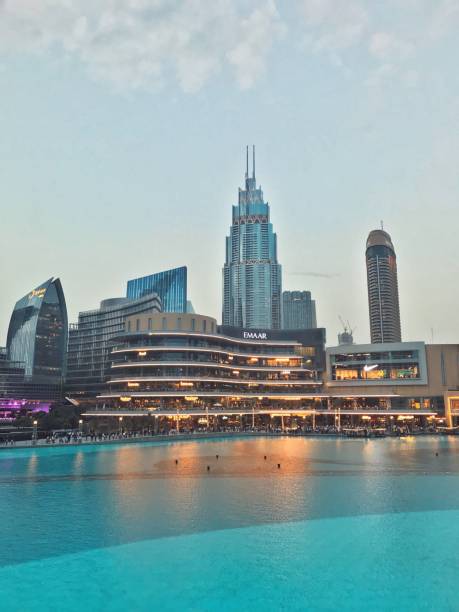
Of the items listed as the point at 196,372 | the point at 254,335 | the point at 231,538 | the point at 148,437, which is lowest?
the point at 231,538

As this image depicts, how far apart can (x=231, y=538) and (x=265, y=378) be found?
111001 millimetres

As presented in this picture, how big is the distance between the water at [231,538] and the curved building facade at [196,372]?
62.8 m

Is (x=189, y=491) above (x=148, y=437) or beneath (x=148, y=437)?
beneath

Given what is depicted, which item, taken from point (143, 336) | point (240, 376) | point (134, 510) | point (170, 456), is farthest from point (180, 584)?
point (240, 376)

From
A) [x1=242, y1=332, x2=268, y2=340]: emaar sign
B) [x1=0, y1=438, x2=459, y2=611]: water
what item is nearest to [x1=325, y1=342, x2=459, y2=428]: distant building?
[x1=242, y1=332, x2=268, y2=340]: emaar sign

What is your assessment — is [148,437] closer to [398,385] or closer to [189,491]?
[189,491]

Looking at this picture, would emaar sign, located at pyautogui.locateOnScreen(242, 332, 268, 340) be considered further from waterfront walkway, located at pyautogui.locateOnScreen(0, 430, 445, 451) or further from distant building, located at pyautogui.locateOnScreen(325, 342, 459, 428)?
waterfront walkway, located at pyautogui.locateOnScreen(0, 430, 445, 451)

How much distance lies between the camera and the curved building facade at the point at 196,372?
117 meters

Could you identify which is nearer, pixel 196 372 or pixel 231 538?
pixel 231 538

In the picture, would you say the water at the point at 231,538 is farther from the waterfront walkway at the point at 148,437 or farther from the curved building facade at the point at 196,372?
the curved building facade at the point at 196,372

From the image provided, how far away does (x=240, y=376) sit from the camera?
136000 mm

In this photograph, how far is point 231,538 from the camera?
96.6ft

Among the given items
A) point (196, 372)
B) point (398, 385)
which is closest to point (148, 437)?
point (196, 372)

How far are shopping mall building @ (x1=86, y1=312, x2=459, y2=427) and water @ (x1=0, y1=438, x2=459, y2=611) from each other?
6399 cm
